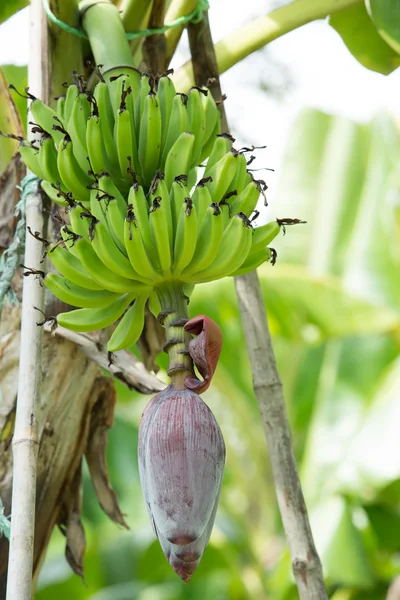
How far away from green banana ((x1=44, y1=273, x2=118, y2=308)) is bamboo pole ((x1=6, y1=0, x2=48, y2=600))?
0.07 m

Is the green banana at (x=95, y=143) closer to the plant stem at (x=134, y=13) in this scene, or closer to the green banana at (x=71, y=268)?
the green banana at (x=71, y=268)

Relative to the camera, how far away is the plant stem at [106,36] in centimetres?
84

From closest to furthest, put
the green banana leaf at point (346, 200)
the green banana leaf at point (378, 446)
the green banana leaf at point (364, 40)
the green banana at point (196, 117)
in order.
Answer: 1. the green banana at point (196, 117)
2. the green banana leaf at point (364, 40)
3. the green banana leaf at point (378, 446)
4. the green banana leaf at point (346, 200)

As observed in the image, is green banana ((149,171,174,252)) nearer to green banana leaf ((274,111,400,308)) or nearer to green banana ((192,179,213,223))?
green banana ((192,179,213,223))

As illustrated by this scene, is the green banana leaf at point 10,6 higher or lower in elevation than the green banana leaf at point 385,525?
higher

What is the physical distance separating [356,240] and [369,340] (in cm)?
45

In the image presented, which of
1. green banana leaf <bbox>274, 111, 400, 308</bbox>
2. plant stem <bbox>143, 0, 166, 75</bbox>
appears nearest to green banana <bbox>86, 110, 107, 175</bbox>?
plant stem <bbox>143, 0, 166, 75</bbox>

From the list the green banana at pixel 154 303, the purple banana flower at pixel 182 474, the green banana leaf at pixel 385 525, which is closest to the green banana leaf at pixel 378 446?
the green banana leaf at pixel 385 525

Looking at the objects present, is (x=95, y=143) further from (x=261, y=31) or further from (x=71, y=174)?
(x=261, y=31)

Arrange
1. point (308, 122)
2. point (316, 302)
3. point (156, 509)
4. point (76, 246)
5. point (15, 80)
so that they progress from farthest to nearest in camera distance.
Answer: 1. point (308, 122)
2. point (316, 302)
3. point (15, 80)
4. point (76, 246)
5. point (156, 509)

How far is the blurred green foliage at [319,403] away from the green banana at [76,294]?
1.49m

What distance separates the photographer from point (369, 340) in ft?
9.46

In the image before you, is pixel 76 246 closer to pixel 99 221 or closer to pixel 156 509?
pixel 99 221

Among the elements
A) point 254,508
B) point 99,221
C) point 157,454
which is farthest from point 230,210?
point 254,508
